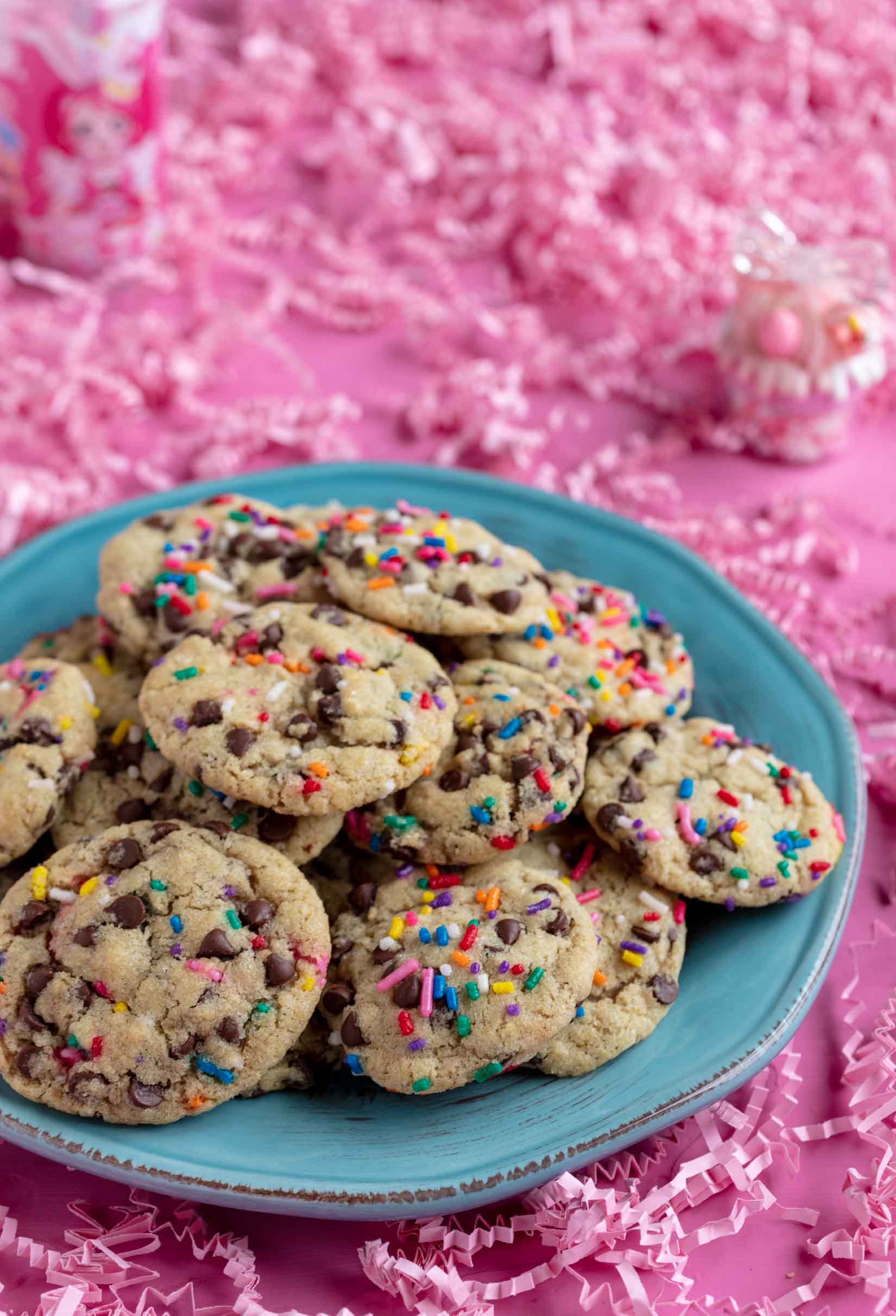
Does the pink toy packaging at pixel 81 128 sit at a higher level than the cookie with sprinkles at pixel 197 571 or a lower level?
higher

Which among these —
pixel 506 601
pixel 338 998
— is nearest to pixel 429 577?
pixel 506 601

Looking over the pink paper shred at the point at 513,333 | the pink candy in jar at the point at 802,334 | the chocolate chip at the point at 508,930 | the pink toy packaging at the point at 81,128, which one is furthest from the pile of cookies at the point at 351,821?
the pink toy packaging at the point at 81,128

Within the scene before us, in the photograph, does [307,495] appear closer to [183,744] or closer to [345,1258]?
[183,744]

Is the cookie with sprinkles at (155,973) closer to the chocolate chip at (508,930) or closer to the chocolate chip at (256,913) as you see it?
the chocolate chip at (256,913)

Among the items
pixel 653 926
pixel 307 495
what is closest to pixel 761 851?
pixel 653 926

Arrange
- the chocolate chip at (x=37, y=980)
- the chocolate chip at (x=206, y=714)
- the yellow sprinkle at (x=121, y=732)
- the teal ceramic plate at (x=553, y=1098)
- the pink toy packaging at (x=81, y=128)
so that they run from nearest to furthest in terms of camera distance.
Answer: the teal ceramic plate at (x=553, y=1098)
the chocolate chip at (x=37, y=980)
the chocolate chip at (x=206, y=714)
the yellow sprinkle at (x=121, y=732)
the pink toy packaging at (x=81, y=128)
